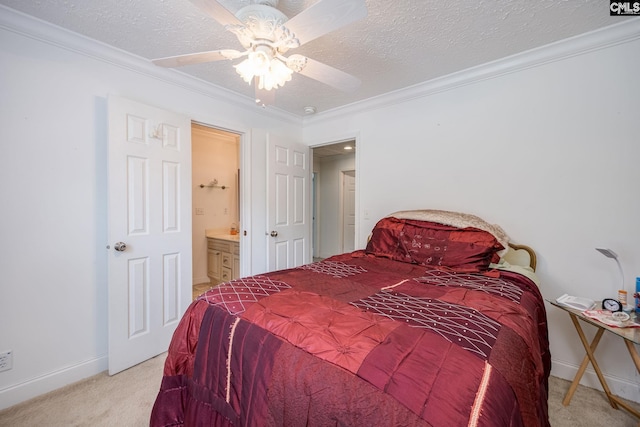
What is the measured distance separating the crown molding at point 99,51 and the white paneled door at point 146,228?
0.36 metres

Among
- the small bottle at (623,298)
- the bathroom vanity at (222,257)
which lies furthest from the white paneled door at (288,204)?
the small bottle at (623,298)

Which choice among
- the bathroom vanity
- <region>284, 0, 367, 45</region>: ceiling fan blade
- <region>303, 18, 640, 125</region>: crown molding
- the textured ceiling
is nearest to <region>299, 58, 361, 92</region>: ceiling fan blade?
<region>284, 0, 367, 45</region>: ceiling fan blade

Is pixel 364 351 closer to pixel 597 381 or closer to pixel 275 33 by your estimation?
pixel 275 33

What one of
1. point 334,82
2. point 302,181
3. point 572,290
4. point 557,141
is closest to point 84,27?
point 334,82

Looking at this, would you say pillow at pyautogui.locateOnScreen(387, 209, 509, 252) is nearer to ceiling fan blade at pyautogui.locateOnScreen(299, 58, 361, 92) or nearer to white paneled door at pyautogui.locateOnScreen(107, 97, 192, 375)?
ceiling fan blade at pyautogui.locateOnScreen(299, 58, 361, 92)

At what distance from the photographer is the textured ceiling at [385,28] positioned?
1586mm

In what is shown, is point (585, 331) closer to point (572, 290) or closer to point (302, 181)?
point (572, 290)

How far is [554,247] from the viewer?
2.04 metres

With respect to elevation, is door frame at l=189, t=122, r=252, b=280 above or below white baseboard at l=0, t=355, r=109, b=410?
above

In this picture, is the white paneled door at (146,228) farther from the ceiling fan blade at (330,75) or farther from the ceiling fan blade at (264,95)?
the ceiling fan blade at (330,75)

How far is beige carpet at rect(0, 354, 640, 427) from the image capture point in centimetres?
158

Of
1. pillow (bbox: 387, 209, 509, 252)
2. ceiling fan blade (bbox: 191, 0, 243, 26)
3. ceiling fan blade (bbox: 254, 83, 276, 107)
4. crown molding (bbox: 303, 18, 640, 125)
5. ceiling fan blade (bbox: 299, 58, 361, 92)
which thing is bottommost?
pillow (bbox: 387, 209, 509, 252)

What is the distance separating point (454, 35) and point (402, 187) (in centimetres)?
136

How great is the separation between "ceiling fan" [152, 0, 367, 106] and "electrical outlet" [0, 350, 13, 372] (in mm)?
2092
